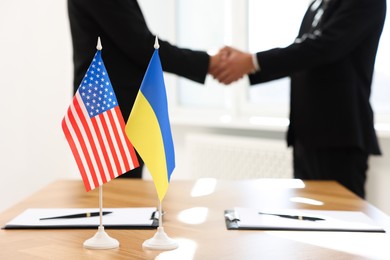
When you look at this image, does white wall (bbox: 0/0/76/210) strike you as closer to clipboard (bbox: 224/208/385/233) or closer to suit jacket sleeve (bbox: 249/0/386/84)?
suit jacket sleeve (bbox: 249/0/386/84)

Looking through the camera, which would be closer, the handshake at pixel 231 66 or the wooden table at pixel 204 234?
the wooden table at pixel 204 234

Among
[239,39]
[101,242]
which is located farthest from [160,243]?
[239,39]

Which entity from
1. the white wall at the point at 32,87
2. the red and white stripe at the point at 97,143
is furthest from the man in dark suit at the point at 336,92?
the white wall at the point at 32,87

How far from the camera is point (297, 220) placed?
149cm

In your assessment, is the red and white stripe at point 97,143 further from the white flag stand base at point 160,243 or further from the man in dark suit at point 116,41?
the man in dark suit at point 116,41

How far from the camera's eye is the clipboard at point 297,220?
141 centimetres

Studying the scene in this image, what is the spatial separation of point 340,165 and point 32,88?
243 centimetres

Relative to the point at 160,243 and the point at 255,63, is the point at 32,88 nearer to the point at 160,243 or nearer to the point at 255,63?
the point at 255,63

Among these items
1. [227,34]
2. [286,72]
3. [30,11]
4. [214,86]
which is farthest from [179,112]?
[286,72]

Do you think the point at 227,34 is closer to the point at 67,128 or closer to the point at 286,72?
the point at 286,72

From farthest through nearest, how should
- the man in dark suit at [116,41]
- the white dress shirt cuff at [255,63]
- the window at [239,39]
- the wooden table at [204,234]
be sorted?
1. the window at [239,39]
2. the white dress shirt cuff at [255,63]
3. the man in dark suit at [116,41]
4. the wooden table at [204,234]

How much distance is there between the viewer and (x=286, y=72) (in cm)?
257

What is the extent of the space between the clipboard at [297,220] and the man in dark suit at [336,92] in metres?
0.76

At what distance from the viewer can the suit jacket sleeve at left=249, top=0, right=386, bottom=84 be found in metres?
2.40
